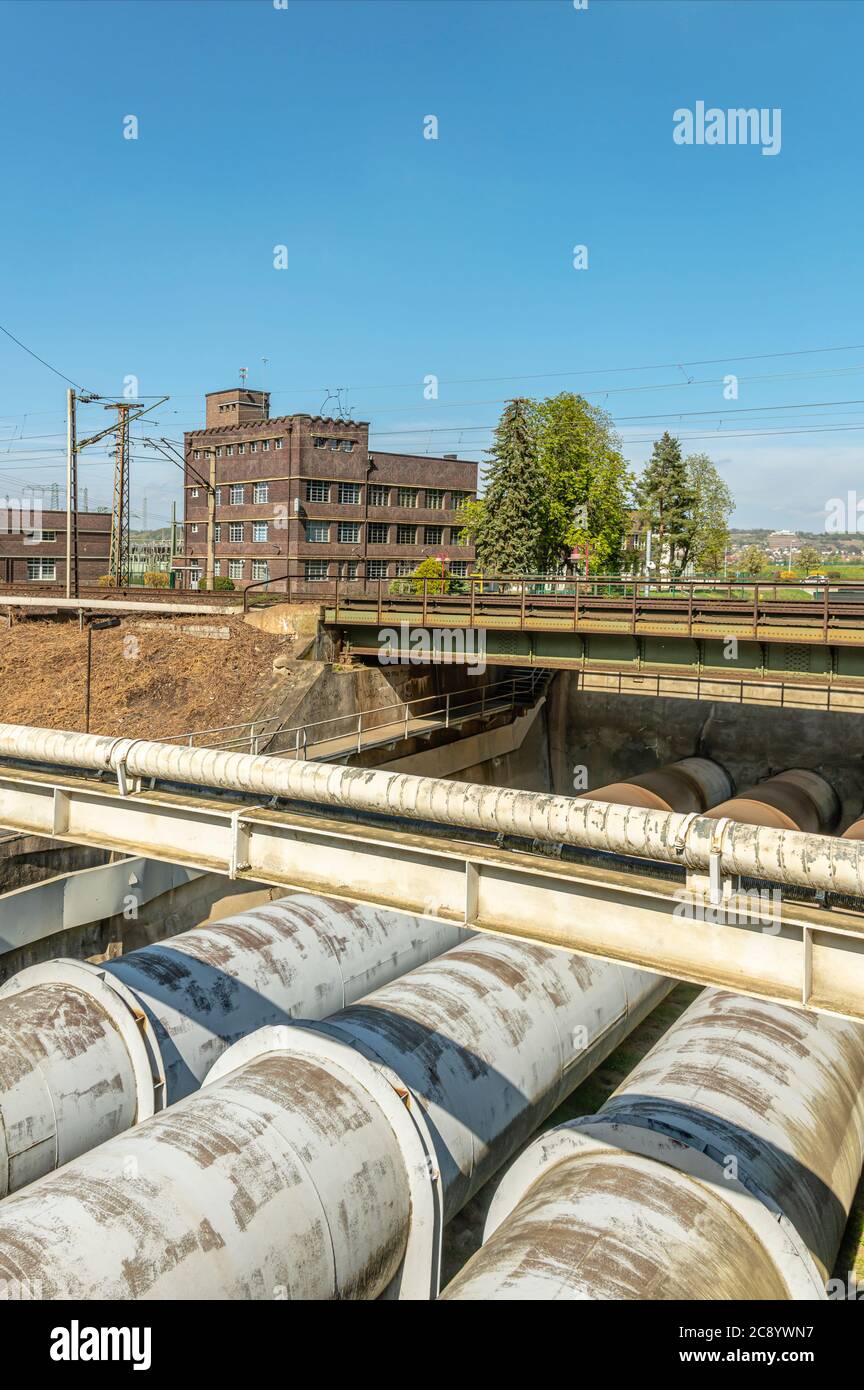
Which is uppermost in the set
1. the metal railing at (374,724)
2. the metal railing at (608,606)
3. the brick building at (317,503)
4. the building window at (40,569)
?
the brick building at (317,503)

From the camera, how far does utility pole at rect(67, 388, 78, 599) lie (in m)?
32.3

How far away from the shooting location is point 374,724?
84.4 feet

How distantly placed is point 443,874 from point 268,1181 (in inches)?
112

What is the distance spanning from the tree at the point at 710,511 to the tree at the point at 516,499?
36113 millimetres

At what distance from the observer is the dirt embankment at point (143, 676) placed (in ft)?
78.6

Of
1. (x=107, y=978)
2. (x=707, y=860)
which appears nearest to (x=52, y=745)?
Result: (x=107, y=978)

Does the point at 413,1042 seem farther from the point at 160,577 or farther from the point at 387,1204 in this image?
the point at 160,577

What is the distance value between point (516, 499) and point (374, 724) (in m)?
27.8

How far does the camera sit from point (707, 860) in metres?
6.65

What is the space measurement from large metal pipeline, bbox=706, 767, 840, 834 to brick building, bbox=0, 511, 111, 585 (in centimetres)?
5571

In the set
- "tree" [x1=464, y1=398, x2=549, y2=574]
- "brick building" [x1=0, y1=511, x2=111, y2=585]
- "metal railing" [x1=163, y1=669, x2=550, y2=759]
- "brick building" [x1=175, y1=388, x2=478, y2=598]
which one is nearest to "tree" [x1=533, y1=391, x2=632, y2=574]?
"tree" [x1=464, y1=398, x2=549, y2=574]

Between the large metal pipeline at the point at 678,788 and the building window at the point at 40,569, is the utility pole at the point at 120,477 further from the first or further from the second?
the building window at the point at 40,569

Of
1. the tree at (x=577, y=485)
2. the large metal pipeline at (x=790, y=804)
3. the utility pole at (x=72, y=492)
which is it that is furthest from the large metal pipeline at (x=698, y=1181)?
the tree at (x=577, y=485)

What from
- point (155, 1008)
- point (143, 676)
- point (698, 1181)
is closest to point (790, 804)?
point (698, 1181)
